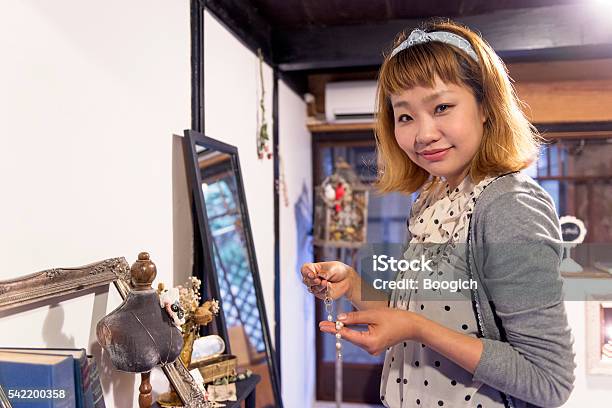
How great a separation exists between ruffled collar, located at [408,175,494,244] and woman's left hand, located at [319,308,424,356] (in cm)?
16

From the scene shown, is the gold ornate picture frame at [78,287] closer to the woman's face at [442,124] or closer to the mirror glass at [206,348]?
the mirror glass at [206,348]

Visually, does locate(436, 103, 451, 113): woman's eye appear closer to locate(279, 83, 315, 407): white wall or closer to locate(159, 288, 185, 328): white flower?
locate(159, 288, 185, 328): white flower

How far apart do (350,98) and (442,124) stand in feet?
7.09

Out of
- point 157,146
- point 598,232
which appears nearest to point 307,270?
point 157,146

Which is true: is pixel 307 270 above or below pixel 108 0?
below

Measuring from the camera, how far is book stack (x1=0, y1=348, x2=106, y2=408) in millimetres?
643

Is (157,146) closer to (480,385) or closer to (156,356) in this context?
(156,356)

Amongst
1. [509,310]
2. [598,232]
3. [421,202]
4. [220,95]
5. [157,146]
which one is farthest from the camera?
[598,232]

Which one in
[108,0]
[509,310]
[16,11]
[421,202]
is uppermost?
[108,0]

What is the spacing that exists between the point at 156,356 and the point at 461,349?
1.73ft

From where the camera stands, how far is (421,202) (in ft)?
3.16

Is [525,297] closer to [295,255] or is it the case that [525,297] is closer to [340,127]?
[295,255]

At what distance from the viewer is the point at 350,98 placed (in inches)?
112

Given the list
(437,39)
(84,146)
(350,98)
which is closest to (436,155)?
(437,39)
